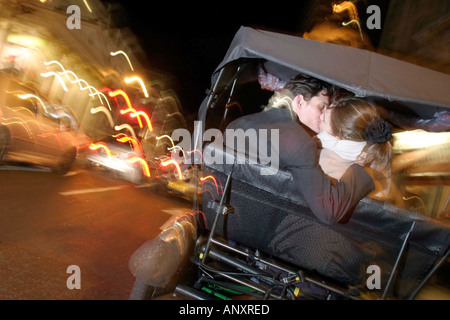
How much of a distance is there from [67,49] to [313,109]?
16215mm

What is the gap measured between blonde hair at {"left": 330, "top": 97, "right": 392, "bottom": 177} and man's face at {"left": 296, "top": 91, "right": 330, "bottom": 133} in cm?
15

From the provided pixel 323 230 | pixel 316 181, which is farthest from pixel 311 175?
pixel 323 230

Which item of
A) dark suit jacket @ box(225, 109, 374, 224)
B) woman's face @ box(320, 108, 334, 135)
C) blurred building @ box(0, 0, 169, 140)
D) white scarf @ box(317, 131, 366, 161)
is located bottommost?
dark suit jacket @ box(225, 109, 374, 224)

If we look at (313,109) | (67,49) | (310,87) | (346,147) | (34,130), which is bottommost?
(34,130)

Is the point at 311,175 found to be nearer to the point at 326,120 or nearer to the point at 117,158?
the point at 326,120

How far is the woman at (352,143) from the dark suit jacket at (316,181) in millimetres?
226

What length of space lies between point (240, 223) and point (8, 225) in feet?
11.6

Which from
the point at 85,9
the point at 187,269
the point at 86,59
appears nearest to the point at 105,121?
the point at 86,59

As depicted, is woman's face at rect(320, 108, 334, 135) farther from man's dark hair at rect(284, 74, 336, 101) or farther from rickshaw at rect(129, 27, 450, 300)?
rickshaw at rect(129, 27, 450, 300)

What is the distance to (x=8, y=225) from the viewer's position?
3787 millimetres

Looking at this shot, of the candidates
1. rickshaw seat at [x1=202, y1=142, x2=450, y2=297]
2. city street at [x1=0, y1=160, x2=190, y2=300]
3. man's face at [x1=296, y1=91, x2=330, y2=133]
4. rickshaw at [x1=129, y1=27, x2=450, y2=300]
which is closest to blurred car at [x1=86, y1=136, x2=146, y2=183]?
city street at [x1=0, y1=160, x2=190, y2=300]

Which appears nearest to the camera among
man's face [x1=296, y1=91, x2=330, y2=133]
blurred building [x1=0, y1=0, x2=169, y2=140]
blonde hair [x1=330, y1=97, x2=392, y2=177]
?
blonde hair [x1=330, y1=97, x2=392, y2=177]

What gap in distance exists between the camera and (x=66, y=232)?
404 cm

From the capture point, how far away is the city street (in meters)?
2.92
